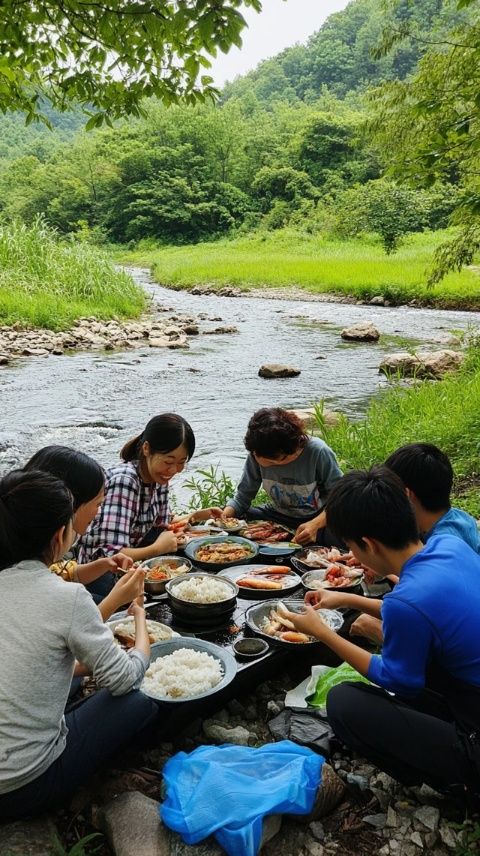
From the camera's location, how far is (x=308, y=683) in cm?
303

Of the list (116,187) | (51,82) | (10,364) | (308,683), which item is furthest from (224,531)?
(116,187)

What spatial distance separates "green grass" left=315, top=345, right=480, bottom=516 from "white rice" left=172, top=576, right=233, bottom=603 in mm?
2654

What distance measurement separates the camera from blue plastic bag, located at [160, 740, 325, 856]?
82.8 inches

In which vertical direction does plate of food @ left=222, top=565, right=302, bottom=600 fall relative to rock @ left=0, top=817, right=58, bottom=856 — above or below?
above

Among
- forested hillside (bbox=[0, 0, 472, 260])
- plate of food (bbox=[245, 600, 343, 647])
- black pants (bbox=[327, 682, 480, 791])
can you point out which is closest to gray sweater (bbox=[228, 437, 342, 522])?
plate of food (bbox=[245, 600, 343, 647])

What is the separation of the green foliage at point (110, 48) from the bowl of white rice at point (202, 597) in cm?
314

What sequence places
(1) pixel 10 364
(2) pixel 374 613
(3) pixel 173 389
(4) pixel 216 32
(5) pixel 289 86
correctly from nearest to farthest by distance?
(2) pixel 374 613
(4) pixel 216 32
(3) pixel 173 389
(1) pixel 10 364
(5) pixel 289 86

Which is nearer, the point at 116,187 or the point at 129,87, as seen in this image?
the point at 129,87

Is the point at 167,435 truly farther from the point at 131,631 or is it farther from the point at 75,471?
the point at 131,631

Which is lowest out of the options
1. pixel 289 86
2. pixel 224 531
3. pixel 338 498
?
pixel 224 531

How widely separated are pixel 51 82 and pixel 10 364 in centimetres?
767

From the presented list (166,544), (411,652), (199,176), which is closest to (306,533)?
(166,544)

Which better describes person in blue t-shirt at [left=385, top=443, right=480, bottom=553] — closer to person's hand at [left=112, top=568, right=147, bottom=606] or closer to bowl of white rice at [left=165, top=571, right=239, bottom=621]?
bowl of white rice at [left=165, top=571, right=239, bottom=621]

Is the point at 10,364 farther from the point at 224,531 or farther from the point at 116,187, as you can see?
the point at 116,187
